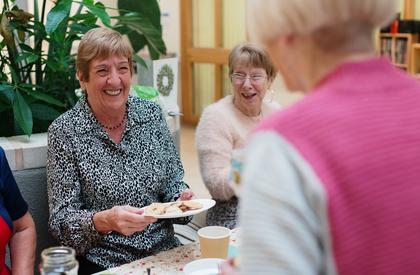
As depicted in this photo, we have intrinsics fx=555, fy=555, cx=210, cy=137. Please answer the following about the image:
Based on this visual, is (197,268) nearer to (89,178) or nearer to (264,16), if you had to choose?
(89,178)

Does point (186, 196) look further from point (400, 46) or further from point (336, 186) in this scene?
point (400, 46)

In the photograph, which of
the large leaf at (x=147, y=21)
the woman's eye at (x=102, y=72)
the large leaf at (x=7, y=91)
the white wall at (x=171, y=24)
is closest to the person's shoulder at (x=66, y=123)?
the woman's eye at (x=102, y=72)

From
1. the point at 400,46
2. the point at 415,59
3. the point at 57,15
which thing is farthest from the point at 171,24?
the point at 57,15

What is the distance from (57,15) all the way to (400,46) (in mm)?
4169

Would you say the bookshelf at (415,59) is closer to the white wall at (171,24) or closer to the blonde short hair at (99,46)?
the white wall at (171,24)

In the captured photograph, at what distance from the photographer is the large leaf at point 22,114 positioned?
2246mm

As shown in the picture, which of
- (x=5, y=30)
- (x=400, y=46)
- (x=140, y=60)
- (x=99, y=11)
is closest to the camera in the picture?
(x=5, y=30)

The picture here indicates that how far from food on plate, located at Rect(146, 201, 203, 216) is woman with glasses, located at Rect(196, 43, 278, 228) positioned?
0.50 m

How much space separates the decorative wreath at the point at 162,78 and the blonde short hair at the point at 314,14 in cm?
212

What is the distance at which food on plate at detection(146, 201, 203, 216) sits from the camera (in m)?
1.69

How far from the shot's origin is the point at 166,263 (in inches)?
64.3

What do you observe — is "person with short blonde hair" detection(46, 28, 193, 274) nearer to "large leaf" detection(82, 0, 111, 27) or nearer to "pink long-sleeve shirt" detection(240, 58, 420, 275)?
"large leaf" detection(82, 0, 111, 27)

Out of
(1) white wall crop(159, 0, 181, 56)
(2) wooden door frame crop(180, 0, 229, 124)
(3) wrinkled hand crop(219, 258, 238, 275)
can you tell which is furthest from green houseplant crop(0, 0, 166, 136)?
(1) white wall crop(159, 0, 181, 56)

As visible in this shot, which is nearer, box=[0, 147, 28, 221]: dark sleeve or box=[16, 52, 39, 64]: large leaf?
box=[0, 147, 28, 221]: dark sleeve
